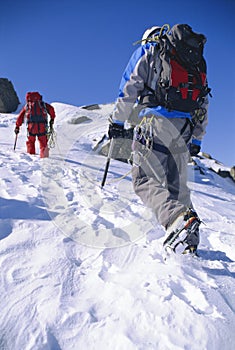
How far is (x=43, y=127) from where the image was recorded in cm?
824

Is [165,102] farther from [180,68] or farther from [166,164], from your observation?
[166,164]

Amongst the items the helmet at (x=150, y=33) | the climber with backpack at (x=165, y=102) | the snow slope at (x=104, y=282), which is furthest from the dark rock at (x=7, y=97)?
the climber with backpack at (x=165, y=102)

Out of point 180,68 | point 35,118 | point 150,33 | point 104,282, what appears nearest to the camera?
point 104,282

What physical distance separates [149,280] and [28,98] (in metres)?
7.60

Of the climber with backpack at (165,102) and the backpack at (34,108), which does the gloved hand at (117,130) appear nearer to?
the climber with backpack at (165,102)

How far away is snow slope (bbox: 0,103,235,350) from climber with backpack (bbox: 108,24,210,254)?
530 millimetres

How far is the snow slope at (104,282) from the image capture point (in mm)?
1424

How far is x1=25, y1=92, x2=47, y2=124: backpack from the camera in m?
8.15

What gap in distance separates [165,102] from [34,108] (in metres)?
6.28

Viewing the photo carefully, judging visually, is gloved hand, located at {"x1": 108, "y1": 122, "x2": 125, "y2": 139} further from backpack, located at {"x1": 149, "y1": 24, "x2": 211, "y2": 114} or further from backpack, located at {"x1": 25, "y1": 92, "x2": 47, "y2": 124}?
backpack, located at {"x1": 25, "y1": 92, "x2": 47, "y2": 124}

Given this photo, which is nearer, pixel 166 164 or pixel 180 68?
pixel 180 68

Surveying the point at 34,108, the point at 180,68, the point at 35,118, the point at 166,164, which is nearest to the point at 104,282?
the point at 166,164

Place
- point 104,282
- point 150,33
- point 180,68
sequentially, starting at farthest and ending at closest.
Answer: point 150,33
point 180,68
point 104,282

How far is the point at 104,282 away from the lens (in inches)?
75.6
